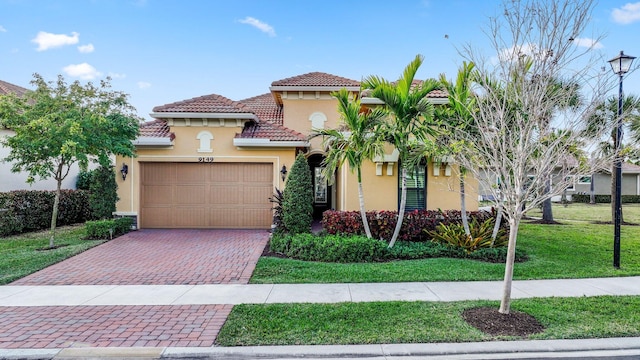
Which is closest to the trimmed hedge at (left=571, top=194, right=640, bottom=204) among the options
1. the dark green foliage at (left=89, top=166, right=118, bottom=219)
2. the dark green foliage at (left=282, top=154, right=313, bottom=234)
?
the dark green foliage at (left=282, top=154, right=313, bottom=234)

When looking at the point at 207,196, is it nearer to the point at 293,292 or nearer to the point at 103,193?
the point at 103,193

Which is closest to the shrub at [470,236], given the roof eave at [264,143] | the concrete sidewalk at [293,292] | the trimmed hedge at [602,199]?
the concrete sidewalk at [293,292]

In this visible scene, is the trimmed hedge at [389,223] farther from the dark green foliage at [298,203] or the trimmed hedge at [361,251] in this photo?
the trimmed hedge at [361,251]

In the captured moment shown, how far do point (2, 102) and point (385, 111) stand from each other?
34.6ft

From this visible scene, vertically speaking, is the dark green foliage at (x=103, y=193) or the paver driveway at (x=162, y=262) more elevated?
the dark green foliage at (x=103, y=193)

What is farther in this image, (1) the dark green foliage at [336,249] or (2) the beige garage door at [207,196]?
(2) the beige garage door at [207,196]

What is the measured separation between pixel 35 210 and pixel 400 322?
14.7 m

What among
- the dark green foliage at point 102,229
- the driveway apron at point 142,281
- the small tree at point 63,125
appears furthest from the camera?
the dark green foliage at point 102,229

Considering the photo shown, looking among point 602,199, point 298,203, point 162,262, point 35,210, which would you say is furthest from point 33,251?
point 602,199

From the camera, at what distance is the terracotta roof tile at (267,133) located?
40.5 feet

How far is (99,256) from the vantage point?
880cm

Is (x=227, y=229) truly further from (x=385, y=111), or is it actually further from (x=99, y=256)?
(x=385, y=111)

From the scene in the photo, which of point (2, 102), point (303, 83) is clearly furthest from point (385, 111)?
point (2, 102)

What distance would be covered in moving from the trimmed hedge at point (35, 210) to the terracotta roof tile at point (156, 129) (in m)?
5.06
